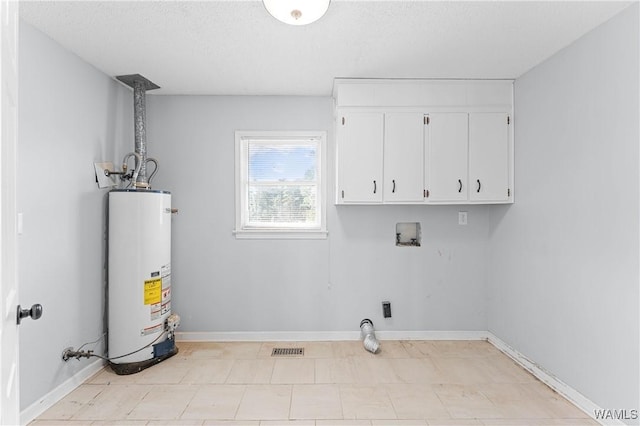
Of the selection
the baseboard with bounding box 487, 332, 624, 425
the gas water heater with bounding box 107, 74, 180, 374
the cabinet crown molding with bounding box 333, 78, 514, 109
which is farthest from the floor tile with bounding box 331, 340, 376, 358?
the cabinet crown molding with bounding box 333, 78, 514, 109

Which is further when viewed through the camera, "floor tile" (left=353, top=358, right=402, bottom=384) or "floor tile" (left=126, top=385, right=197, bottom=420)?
"floor tile" (left=353, top=358, right=402, bottom=384)

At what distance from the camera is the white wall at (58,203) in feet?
7.59

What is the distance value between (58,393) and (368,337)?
246cm

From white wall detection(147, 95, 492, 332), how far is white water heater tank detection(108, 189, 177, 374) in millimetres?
684

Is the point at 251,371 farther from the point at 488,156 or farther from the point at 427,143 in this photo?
the point at 488,156

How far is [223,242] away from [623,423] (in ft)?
10.9

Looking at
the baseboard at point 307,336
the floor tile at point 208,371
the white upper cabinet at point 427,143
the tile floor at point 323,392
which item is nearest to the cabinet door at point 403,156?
→ the white upper cabinet at point 427,143

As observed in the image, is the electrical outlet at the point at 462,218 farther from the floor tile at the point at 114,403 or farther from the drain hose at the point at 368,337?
the floor tile at the point at 114,403

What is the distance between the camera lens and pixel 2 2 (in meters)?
1.03

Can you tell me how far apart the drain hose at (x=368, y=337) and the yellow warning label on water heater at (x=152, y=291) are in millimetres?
1888

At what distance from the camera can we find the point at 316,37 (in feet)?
8.22

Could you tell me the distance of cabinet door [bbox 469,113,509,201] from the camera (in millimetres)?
3375

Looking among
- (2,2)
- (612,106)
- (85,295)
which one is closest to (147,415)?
(85,295)

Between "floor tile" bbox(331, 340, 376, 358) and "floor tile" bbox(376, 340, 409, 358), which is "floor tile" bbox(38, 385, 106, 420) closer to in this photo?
"floor tile" bbox(331, 340, 376, 358)
